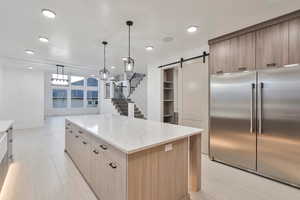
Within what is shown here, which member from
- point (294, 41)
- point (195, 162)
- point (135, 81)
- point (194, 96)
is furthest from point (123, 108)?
point (294, 41)

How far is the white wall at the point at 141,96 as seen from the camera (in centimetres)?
794

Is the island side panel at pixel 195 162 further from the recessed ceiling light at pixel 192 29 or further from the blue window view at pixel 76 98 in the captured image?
the blue window view at pixel 76 98

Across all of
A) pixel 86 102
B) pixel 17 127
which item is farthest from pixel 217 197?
pixel 86 102

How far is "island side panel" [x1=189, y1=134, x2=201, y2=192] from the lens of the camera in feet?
7.16

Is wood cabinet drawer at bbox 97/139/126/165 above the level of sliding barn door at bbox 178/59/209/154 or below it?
below

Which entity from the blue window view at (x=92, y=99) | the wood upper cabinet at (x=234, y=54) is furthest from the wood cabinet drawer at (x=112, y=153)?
the blue window view at (x=92, y=99)

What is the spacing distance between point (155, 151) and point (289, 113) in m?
2.12

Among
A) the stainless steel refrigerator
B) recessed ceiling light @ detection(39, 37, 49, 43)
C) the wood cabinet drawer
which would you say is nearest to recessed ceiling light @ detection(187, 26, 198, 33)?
the stainless steel refrigerator

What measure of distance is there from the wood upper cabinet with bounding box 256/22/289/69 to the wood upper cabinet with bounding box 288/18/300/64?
45 millimetres

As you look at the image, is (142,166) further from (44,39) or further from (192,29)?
(44,39)

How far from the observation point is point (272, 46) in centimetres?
241

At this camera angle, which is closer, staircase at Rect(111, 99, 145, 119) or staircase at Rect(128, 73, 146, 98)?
staircase at Rect(111, 99, 145, 119)

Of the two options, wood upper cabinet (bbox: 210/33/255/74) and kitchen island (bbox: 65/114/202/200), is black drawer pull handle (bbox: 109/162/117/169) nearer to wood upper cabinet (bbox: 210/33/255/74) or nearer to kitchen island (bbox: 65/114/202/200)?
kitchen island (bbox: 65/114/202/200)

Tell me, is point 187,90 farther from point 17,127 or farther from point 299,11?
point 17,127
